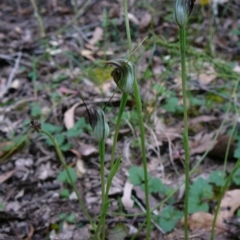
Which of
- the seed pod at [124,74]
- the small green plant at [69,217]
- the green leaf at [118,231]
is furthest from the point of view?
the small green plant at [69,217]

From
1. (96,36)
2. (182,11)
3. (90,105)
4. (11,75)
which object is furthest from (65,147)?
(96,36)

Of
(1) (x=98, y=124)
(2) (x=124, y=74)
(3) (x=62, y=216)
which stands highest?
(2) (x=124, y=74)

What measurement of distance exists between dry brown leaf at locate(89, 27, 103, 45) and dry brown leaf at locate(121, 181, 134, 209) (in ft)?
5.17

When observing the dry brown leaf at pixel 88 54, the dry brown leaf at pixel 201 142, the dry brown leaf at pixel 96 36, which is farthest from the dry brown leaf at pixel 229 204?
the dry brown leaf at pixel 96 36

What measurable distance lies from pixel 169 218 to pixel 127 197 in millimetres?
226

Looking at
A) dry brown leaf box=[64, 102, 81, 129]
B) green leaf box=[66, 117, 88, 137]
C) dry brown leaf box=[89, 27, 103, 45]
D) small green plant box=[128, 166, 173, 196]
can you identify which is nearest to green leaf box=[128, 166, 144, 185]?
small green plant box=[128, 166, 173, 196]

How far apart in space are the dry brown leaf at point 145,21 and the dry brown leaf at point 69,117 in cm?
113

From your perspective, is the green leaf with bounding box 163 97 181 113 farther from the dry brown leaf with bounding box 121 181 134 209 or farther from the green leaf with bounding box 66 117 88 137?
the dry brown leaf with bounding box 121 181 134 209

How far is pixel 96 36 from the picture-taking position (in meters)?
3.05

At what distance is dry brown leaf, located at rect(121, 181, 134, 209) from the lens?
1.56m

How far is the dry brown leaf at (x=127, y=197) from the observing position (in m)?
1.56

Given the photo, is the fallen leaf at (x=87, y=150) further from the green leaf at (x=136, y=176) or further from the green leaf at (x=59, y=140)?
the green leaf at (x=136, y=176)

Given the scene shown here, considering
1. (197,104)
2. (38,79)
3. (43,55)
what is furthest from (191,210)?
(43,55)

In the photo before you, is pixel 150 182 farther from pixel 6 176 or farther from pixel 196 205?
pixel 6 176
